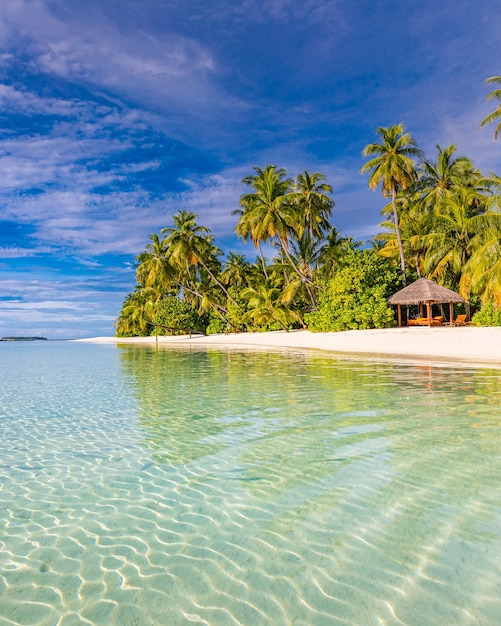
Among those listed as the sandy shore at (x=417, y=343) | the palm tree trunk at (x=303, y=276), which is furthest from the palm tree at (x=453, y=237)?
the palm tree trunk at (x=303, y=276)

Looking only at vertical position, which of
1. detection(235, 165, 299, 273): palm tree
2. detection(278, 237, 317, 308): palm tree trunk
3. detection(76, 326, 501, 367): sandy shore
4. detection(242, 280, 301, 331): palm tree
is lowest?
detection(76, 326, 501, 367): sandy shore

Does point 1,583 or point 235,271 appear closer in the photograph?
point 1,583

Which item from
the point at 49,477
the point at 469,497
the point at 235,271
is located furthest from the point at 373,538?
the point at 235,271

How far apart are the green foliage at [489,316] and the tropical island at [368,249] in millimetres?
53

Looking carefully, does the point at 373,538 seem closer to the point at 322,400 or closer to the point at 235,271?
the point at 322,400

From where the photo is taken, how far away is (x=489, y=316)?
22.2 m

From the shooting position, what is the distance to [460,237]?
26.3 meters

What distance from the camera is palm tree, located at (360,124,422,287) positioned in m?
29.6

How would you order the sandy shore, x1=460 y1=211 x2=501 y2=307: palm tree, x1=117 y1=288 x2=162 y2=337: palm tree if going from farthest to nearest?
x1=117 y1=288 x2=162 y2=337: palm tree < x1=460 y1=211 x2=501 y2=307: palm tree < the sandy shore

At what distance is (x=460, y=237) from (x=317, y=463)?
85.5 feet

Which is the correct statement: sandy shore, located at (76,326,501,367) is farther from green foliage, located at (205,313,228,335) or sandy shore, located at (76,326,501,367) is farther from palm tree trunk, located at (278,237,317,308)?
green foliage, located at (205,313,228,335)

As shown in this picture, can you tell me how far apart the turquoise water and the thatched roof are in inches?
753

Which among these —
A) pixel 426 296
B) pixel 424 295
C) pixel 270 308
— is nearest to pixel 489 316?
pixel 426 296

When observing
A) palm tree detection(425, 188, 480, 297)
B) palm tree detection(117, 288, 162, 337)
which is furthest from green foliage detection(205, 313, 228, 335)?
palm tree detection(425, 188, 480, 297)
